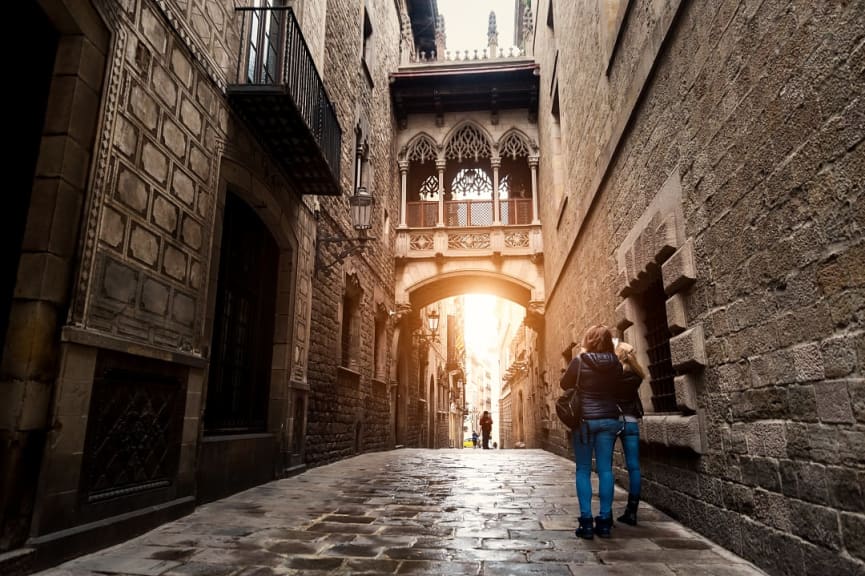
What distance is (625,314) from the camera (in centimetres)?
532

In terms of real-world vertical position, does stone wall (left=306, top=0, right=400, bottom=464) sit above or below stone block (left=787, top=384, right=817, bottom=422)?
above

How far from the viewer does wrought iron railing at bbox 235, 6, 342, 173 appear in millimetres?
5836

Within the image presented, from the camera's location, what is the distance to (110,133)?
3.60 m

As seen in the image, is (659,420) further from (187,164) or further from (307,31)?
(307,31)

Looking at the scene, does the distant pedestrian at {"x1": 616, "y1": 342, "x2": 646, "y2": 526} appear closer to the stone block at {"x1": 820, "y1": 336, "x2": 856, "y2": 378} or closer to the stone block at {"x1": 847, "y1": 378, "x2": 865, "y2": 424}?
the stone block at {"x1": 820, "y1": 336, "x2": 856, "y2": 378}

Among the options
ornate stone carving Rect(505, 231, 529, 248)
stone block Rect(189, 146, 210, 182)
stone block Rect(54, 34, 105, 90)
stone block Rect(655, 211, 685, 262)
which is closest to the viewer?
stone block Rect(54, 34, 105, 90)

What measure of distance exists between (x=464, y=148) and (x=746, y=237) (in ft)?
46.4

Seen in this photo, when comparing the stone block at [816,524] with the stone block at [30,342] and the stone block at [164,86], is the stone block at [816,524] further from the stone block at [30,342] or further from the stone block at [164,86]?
the stone block at [164,86]

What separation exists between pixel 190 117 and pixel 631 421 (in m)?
4.32

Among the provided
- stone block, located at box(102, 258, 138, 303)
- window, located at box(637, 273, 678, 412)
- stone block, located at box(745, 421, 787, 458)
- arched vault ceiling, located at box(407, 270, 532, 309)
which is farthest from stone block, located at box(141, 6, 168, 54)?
arched vault ceiling, located at box(407, 270, 532, 309)

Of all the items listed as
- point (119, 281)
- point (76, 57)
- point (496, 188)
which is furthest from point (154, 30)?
point (496, 188)

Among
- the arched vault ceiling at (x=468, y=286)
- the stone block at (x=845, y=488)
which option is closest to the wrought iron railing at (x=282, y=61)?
the stone block at (x=845, y=488)

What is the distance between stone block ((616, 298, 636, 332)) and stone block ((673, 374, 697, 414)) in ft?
4.77

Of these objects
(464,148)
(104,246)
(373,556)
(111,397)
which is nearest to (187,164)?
(104,246)
